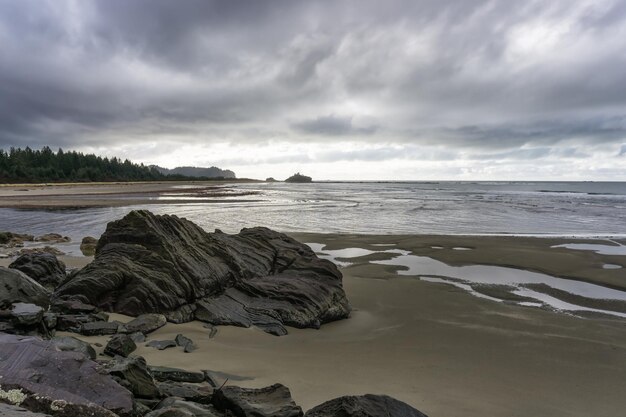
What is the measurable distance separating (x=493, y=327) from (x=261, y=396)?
5.52 m

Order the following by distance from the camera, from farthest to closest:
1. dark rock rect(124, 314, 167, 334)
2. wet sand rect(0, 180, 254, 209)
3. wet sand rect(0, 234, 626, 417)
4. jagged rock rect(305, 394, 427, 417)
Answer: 1. wet sand rect(0, 180, 254, 209)
2. dark rock rect(124, 314, 167, 334)
3. wet sand rect(0, 234, 626, 417)
4. jagged rock rect(305, 394, 427, 417)

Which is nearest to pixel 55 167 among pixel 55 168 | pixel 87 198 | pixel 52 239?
pixel 55 168

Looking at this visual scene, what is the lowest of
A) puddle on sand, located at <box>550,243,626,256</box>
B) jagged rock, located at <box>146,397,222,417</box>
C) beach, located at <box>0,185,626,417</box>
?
beach, located at <box>0,185,626,417</box>

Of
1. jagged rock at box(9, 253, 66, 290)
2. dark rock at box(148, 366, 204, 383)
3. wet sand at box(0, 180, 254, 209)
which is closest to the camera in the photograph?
dark rock at box(148, 366, 204, 383)

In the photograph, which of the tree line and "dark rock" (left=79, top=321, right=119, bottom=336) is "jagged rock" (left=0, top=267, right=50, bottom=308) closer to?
"dark rock" (left=79, top=321, right=119, bottom=336)

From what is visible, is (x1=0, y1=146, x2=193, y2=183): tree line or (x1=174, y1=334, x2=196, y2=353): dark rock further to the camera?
(x1=0, y1=146, x2=193, y2=183): tree line

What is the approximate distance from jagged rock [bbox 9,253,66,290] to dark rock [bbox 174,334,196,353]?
434cm

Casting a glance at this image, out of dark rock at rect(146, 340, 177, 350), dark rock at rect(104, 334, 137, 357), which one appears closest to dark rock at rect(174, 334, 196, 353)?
dark rock at rect(146, 340, 177, 350)

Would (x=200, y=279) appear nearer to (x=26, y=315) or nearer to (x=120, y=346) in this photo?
(x=120, y=346)

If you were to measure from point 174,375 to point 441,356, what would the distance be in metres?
4.07

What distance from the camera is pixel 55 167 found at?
4697 inches

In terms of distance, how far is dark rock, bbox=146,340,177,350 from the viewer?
5.74 m

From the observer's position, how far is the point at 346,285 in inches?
443

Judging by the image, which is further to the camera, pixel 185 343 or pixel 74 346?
pixel 185 343
